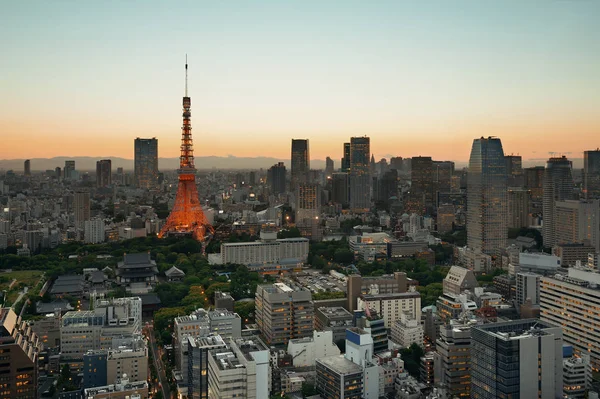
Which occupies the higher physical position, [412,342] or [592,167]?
[592,167]

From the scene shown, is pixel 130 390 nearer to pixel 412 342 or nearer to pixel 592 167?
pixel 412 342

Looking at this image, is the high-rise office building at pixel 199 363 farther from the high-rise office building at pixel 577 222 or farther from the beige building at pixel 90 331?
the high-rise office building at pixel 577 222

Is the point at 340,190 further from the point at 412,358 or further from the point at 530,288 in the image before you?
the point at 412,358

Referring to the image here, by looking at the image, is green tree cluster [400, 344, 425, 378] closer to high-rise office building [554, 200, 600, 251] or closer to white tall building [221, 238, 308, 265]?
white tall building [221, 238, 308, 265]

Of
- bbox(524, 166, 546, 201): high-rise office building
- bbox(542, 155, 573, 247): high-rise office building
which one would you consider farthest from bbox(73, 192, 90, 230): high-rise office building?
bbox(524, 166, 546, 201): high-rise office building

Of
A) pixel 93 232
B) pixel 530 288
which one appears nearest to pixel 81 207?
pixel 93 232

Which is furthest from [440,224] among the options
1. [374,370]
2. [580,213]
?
[374,370]
